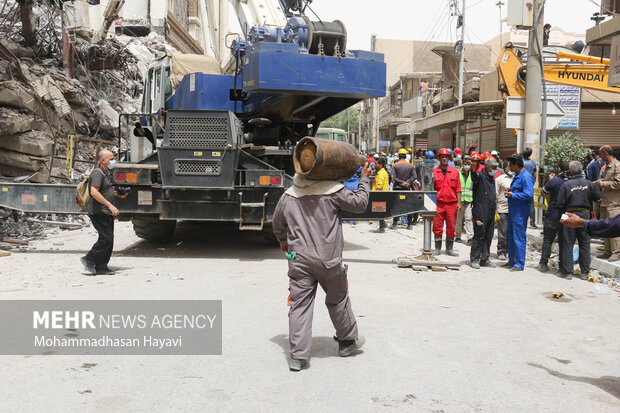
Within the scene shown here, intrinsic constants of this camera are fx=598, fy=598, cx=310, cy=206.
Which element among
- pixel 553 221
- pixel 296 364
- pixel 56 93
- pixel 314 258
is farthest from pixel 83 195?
pixel 56 93

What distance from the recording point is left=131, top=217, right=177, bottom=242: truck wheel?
34.7 feet

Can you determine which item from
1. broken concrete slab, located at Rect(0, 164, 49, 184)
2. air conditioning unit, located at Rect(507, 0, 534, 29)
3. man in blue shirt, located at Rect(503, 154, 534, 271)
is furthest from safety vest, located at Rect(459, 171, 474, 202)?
broken concrete slab, located at Rect(0, 164, 49, 184)

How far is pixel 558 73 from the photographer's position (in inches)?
551

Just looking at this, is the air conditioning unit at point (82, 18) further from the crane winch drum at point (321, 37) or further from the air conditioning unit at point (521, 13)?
the air conditioning unit at point (521, 13)

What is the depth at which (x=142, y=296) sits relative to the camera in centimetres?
663

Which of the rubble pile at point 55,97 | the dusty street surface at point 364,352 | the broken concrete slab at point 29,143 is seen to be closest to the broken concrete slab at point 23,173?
the rubble pile at point 55,97

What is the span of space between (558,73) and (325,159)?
11.4 m

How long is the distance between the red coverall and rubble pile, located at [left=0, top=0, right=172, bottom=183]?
9868 millimetres

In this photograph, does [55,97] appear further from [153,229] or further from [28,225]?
[153,229]

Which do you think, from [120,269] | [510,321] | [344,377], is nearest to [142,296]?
[120,269]

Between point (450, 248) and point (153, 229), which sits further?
point (153, 229)

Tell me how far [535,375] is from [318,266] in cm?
180

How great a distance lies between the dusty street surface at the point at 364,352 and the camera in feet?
12.8

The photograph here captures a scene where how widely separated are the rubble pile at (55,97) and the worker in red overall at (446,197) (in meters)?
9.86
